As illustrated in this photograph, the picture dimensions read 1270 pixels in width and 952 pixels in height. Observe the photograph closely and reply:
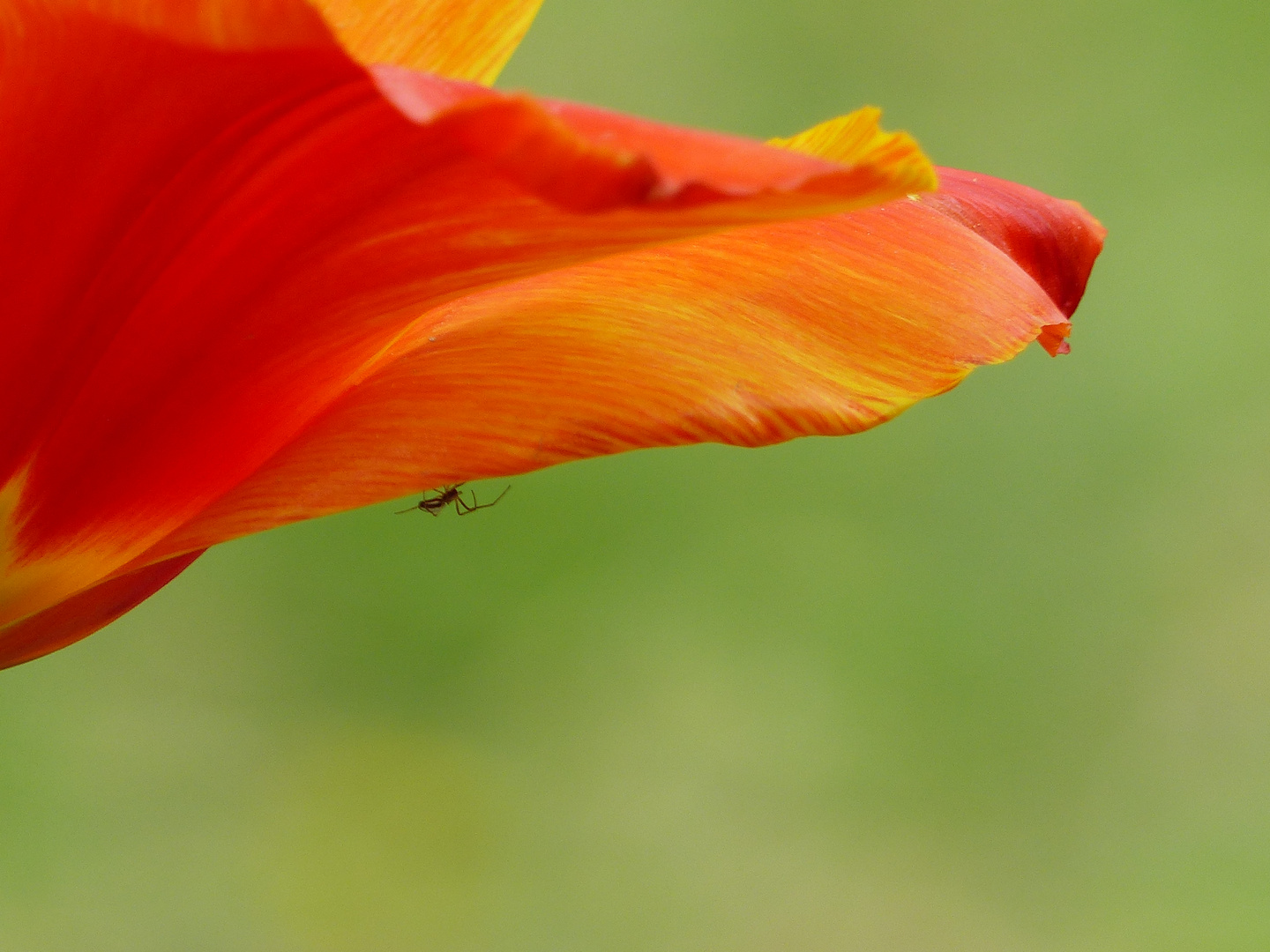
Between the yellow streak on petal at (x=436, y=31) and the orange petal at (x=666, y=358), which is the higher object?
the yellow streak on petal at (x=436, y=31)

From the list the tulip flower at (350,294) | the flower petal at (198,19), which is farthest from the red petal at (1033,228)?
the flower petal at (198,19)

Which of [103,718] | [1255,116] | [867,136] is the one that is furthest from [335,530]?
[867,136]

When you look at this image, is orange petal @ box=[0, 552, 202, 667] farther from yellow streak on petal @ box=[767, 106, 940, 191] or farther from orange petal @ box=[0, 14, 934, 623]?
yellow streak on petal @ box=[767, 106, 940, 191]

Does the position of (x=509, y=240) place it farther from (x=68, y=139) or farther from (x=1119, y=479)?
(x=1119, y=479)

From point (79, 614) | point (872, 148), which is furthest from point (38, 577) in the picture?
point (872, 148)

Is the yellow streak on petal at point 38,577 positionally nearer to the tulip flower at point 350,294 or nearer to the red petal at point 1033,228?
the tulip flower at point 350,294

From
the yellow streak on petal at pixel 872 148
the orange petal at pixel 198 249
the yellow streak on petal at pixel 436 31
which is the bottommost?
the yellow streak on petal at pixel 872 148

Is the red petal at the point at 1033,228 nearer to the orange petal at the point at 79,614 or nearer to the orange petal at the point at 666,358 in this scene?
the orange petal at the point at 666,358
